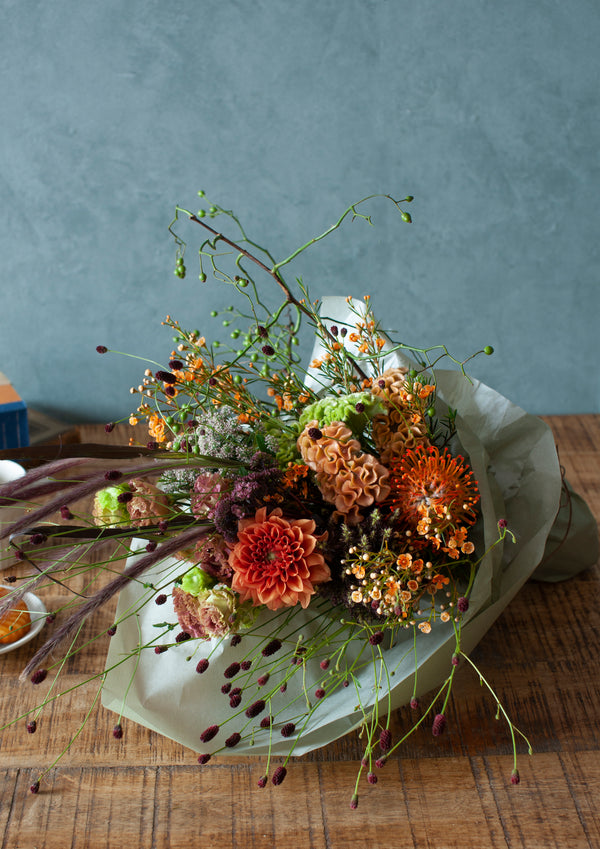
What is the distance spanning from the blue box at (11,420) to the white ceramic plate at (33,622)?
45 centimetres

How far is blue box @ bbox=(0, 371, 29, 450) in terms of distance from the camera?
1248 millimetres

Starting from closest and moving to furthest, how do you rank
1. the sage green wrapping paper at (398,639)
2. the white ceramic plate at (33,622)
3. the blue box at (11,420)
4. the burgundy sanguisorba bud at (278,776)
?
the burgundy sanguisorba bud at (278,776), the sage green wrapping paper at (398,639), the white ceramic plate at (33,622), the blue box at (11,420)

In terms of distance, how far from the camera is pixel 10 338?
1.85 m

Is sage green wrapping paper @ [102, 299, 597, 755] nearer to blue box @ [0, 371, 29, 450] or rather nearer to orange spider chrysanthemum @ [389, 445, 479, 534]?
orange spider chrysanthemum @ [389, 445, 479, 534]

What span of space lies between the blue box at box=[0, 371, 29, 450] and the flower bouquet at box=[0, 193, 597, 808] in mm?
561

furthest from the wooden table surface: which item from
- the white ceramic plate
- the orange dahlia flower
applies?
the orange dahlia flower

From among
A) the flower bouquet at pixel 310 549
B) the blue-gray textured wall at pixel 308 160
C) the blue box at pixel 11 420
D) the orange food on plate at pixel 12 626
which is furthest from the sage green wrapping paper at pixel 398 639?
the blue-gray textured wall at pixel 308 160

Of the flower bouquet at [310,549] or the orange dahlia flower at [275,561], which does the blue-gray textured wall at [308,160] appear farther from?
the orange dahlia flower at [275,561]

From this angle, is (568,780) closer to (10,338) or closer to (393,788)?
(393,788)

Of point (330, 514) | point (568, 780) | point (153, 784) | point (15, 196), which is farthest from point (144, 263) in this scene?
point (568, 780)

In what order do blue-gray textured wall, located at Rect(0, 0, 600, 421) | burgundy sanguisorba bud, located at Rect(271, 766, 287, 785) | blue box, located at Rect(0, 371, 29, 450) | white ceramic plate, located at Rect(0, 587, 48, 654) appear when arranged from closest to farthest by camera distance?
1. burgundy sanguisorba bud, located at Rect(271, 766, 287, 785)
2. white ceramic plate, located at Rect(0, 587, 48, 654)
3. blue box, located at Rect(0, 371, 29, 450)
4. blue-gray textured wall, located at Rect(0, 0, 600, 421)

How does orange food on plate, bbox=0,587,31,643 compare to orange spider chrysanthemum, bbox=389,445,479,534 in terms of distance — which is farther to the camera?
orange food on plate, bbox=0,587,31,643

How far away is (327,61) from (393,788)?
145 centimetres

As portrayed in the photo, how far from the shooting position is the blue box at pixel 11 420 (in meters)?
1.25
